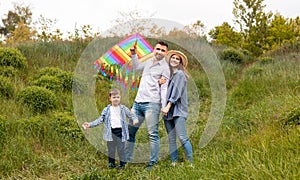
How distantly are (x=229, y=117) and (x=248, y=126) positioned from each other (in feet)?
3.56

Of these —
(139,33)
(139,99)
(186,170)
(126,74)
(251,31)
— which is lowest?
(186,170)

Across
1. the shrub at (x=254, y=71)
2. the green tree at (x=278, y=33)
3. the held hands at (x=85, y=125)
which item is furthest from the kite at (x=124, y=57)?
the green tree at (x=278, y=33)

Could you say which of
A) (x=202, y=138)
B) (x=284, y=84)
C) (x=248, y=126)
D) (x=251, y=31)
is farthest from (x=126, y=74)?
(x=251, y=31)

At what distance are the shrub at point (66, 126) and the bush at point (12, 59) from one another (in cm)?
278

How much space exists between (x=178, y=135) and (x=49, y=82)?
3895 mm

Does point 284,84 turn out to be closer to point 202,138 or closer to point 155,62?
point 202,138

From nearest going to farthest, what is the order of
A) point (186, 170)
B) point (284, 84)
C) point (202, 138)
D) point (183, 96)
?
point (186, 170) → point (183, 96) → point (202, 138) → point (284, 84)

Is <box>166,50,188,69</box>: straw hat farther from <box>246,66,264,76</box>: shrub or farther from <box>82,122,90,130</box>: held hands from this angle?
<box>246,66,264,76</box>: shrub

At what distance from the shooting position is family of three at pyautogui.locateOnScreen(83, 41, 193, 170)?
4.54 metres

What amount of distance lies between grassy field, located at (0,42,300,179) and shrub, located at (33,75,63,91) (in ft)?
0.45

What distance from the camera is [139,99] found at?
4617 millimetres

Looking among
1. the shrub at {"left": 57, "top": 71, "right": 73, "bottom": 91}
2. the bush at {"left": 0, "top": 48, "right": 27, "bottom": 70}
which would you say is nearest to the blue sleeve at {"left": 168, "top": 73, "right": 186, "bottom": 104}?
the shrub at {"left": 57, "top": 71, "right": 73, "bottom": 91}

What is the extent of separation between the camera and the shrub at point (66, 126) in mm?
6086

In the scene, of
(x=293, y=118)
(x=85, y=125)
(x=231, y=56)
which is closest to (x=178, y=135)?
(x=85, y=125)
